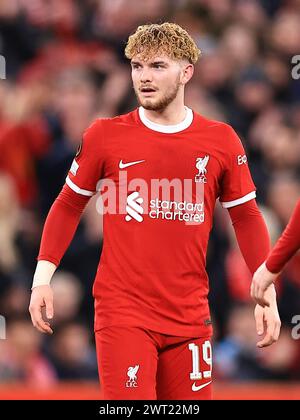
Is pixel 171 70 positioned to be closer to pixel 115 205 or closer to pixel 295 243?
pixel 115 205

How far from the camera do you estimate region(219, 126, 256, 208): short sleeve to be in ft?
16.3

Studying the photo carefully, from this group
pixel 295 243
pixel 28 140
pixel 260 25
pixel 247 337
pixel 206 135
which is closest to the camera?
pixel 295 243

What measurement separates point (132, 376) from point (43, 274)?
593mm

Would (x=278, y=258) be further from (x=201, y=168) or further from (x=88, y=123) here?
(x=88, y=123)

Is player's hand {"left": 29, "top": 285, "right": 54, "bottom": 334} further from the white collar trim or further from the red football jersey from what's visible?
the white collar trim

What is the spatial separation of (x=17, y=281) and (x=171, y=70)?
3131 millimetres

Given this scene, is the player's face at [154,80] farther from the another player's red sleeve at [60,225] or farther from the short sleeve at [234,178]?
the another player's red sleeve at [60,225]

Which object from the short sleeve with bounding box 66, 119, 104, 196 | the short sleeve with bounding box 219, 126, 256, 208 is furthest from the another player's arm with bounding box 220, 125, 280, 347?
the short sleeve with bounding box 66, 119, 104, 196

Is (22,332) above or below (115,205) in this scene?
above

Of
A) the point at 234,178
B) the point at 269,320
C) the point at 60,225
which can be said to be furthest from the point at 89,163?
the point at 269,320

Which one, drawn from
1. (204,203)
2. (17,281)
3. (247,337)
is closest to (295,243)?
(204,203)

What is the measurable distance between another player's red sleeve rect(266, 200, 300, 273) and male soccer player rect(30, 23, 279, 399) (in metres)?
0.18

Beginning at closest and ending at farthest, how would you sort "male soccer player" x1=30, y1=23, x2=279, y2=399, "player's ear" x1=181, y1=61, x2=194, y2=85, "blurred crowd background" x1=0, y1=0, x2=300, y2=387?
"male soccer player" x1=30, y1=23, x2=279, y2=399, "player's ear" x1=181, y1=61, x2=194, y2=85, "blurred crowd background" x1=0, y1=0, x2=300, y2=387

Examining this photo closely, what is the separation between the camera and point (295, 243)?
4.60 m
